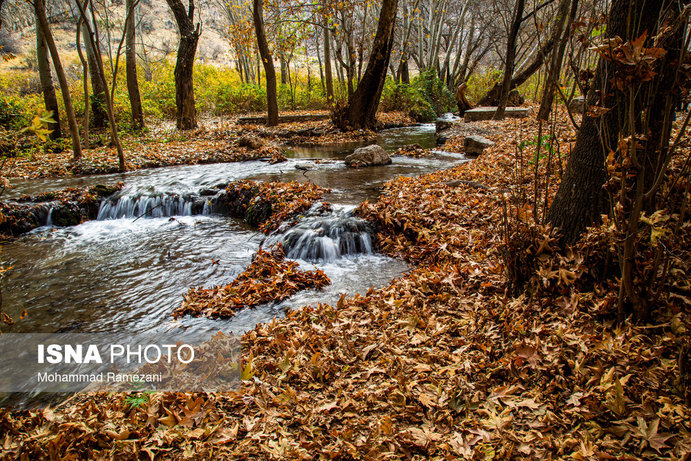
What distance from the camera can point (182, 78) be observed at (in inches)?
559

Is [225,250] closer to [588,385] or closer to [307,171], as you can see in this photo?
[307,171]

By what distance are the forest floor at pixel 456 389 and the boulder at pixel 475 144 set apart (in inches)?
280

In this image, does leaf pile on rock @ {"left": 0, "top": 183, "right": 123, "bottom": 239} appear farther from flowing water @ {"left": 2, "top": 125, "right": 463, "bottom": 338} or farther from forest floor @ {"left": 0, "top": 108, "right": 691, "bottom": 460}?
forest floor @ {"left": 0, "top": 108, "right": 691, "bottom": 460}

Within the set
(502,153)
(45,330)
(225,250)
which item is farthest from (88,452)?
(502,153)

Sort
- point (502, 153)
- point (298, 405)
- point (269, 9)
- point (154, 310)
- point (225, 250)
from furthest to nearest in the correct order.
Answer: point (269, 9)
point (502, 153)
point (225, 250)
point (154, 310)
point (298, 405)

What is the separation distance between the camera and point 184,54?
13953 millimetres

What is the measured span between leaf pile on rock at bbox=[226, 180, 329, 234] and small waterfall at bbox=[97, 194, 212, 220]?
78 centimetres

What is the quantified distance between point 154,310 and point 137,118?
14.1 m

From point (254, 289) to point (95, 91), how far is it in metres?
14.9

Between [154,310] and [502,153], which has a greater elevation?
[502,153]

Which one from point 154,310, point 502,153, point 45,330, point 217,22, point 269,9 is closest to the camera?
point 45,330

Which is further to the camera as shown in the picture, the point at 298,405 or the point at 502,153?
the point at 502,153

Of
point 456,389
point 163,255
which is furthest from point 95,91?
point 456,389

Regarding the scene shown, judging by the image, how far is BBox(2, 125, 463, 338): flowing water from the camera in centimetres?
411
